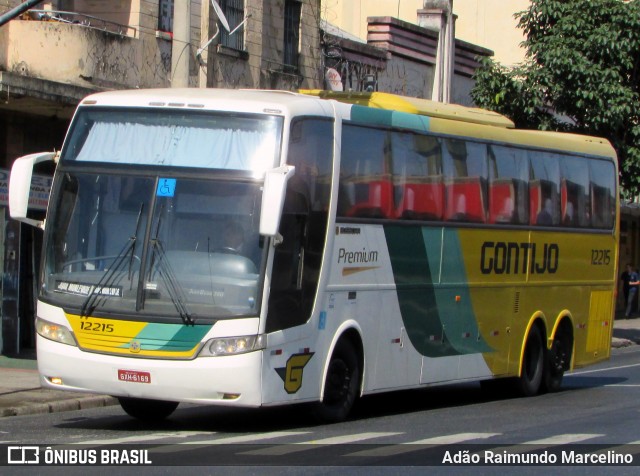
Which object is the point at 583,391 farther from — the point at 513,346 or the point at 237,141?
the point at 237,141

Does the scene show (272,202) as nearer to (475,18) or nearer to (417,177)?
(417,177)

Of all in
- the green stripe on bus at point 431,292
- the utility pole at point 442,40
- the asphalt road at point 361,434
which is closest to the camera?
the asphalt road at point 361,434

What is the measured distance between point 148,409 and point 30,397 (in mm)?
2394

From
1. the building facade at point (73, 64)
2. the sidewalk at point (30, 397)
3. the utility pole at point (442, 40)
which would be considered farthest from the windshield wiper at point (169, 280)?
the utility pole at point (442, 40)

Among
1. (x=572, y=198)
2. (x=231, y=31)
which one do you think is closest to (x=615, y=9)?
(x=231, y=31)

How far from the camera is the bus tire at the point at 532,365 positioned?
17.2 metres

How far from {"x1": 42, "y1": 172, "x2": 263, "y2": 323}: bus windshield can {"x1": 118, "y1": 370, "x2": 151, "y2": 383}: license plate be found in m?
0.51

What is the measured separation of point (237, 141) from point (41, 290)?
236 centimetres

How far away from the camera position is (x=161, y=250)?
1149 centimetres

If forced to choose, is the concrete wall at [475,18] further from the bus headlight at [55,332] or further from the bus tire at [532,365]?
the bus headlight at [55,332]

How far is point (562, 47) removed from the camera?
92.3 feet

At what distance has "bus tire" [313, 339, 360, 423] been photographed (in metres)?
12.7

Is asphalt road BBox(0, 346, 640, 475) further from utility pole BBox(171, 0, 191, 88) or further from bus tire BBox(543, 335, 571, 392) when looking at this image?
utility pole BBox(171, 0, 191, 88)

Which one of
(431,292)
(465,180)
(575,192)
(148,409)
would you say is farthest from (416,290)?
(575,192)
